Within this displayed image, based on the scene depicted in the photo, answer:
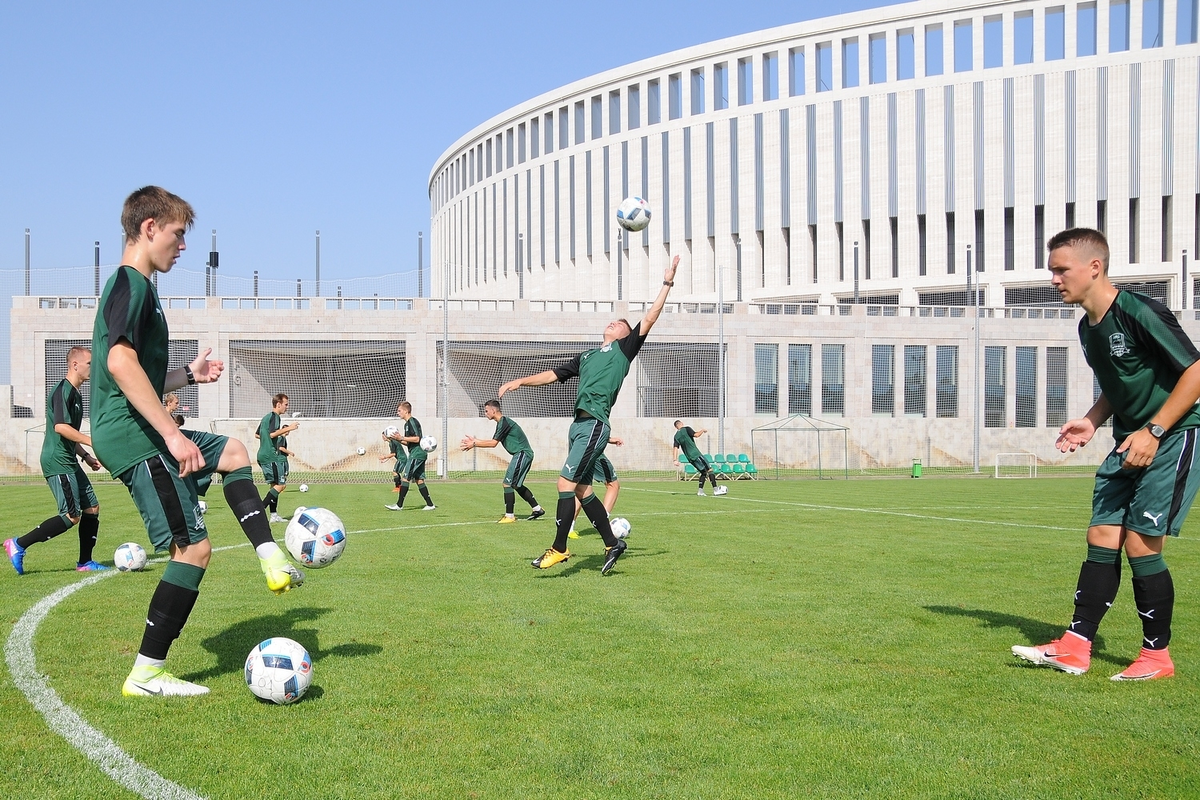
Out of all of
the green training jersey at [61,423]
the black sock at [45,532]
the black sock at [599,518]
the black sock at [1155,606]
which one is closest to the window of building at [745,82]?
the black sock at [599,518]

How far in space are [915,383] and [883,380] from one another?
1.56m

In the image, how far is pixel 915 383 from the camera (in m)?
Result: 45.4

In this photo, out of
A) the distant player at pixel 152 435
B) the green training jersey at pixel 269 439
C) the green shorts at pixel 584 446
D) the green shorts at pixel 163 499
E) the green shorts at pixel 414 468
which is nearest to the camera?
the distant player at pixel 152 435

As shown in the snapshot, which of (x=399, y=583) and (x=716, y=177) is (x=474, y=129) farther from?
(x=399, y=583)

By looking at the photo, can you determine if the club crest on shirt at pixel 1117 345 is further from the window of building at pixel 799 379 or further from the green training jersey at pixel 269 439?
the window of building at pixel 799 379

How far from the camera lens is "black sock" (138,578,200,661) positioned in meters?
4.59

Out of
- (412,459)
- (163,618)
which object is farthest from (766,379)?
(163,618)

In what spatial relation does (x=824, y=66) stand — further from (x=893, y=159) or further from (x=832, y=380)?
(x=832, y=380)

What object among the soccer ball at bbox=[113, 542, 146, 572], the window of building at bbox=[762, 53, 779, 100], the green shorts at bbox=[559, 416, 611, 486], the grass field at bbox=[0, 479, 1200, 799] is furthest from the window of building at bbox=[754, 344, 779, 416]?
the soccer ball at bbox=[113, 542, 146, 572]

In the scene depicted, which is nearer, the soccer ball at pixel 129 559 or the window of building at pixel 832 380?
the soccer ball at pixel 129 559

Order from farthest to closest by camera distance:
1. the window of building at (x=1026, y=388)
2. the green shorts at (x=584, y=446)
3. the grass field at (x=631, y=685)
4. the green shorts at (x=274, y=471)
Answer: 1. the window of building at (x=1026, y=388)
2. the green shorts at (x=274, y=471)
3. the green shorts at (x=584, y=446)
4. the grass field at (x=631, y=685)

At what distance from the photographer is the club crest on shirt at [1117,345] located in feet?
16.3

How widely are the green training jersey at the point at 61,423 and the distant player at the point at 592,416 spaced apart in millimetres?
3894

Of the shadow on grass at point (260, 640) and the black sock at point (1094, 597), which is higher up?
the black sock at point (1094, 597)
